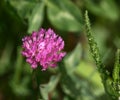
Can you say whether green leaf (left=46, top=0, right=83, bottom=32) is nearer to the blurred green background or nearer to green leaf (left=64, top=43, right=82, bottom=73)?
the blurred green background

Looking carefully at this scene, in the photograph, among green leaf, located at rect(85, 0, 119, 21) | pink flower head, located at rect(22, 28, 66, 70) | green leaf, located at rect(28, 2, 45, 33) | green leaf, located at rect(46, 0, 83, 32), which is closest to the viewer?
pink flower head, located at rect(22, 28, 66, 70)

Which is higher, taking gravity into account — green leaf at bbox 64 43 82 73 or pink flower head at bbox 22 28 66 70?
pink flower head at bbox 22 28 66 70

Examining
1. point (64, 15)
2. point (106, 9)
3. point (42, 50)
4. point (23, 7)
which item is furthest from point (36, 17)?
point (106, 9)

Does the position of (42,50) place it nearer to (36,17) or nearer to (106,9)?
(36,17)

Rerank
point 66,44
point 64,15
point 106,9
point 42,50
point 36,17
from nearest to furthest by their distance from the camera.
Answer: point 42,50
point 36,17
point 64,15
point 66,44
point 106,9

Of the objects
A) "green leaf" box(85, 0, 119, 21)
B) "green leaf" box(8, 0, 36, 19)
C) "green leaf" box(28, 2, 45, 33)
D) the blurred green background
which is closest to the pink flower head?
the blurred green background

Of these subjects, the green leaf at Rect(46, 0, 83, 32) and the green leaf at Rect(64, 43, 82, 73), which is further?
the green leaf at Rect(46, 0, 83, 32)

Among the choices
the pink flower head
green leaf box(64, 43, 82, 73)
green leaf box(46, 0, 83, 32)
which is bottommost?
green leaf box(64, 43, 82, 73)

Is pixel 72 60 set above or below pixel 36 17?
below
